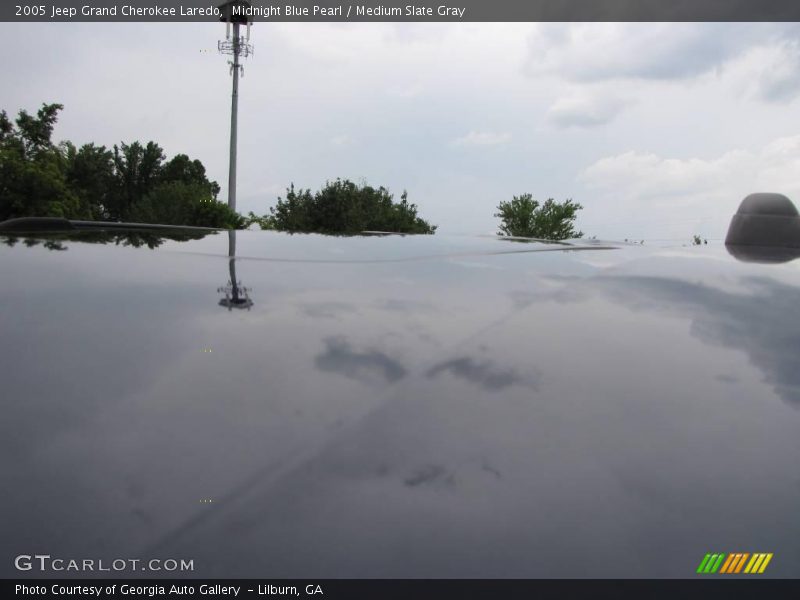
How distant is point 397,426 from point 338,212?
3523 cm

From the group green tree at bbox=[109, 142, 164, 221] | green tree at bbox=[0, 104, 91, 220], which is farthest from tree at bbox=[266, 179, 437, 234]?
green tree at bbox=[109, 142, 164, 221]

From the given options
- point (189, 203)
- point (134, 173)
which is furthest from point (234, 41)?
point (134, 173)

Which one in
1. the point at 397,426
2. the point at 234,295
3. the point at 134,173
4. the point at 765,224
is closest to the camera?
the point at 397,426

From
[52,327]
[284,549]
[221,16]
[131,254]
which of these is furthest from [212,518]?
[221,16]

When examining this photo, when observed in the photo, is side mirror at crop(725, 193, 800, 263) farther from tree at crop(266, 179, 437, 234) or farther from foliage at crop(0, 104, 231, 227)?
tree at crop(266, 179, 437, 234)

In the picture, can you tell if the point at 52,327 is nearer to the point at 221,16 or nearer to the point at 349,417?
the point at 349,417

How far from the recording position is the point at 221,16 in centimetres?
3491

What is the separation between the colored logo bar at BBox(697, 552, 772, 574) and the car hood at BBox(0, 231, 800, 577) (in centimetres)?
1

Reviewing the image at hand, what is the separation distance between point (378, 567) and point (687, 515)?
1.63 feet

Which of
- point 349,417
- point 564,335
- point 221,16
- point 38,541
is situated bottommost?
point 38,541
